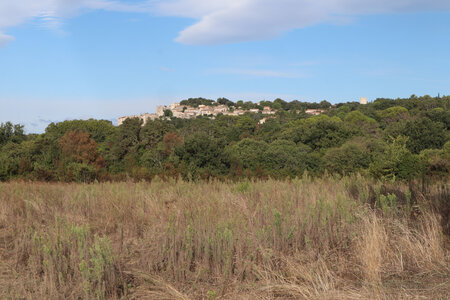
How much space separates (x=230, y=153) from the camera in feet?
96.2

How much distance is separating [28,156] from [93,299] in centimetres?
2617

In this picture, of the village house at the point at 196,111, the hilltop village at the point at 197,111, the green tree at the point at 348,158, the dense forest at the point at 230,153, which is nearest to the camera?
the dense forest at the point at 230,153

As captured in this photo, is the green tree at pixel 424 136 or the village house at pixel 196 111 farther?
the village house at pixel 196 111

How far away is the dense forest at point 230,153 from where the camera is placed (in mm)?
16703

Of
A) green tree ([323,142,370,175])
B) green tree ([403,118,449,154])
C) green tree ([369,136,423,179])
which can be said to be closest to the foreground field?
green tree ([369,136,423,179])

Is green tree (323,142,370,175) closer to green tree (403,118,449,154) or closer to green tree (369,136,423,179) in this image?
green tree (403,118,449,154)

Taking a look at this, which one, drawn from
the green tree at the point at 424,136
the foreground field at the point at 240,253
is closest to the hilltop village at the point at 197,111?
the green tree at the point at 424,136

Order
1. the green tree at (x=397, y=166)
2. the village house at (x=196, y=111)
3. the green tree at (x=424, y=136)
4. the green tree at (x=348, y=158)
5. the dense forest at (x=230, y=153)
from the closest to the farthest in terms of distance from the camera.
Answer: the green tree at (x=397, y=166) < the dense forest at (x=230, y=153) < the green tree at (x=348, y=158) < the green tree at (x=424, y=136) < the village house at (x=196, y=111)

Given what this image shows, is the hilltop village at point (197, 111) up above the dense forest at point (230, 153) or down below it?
above

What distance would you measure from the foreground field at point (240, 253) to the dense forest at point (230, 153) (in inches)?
183

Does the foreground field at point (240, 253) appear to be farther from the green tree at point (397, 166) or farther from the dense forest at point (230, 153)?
the green tree at point (397, 166)

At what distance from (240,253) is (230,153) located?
2524cm

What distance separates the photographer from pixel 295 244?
459 centimetres

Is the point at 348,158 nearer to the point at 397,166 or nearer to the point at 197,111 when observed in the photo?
the point at 397,166
